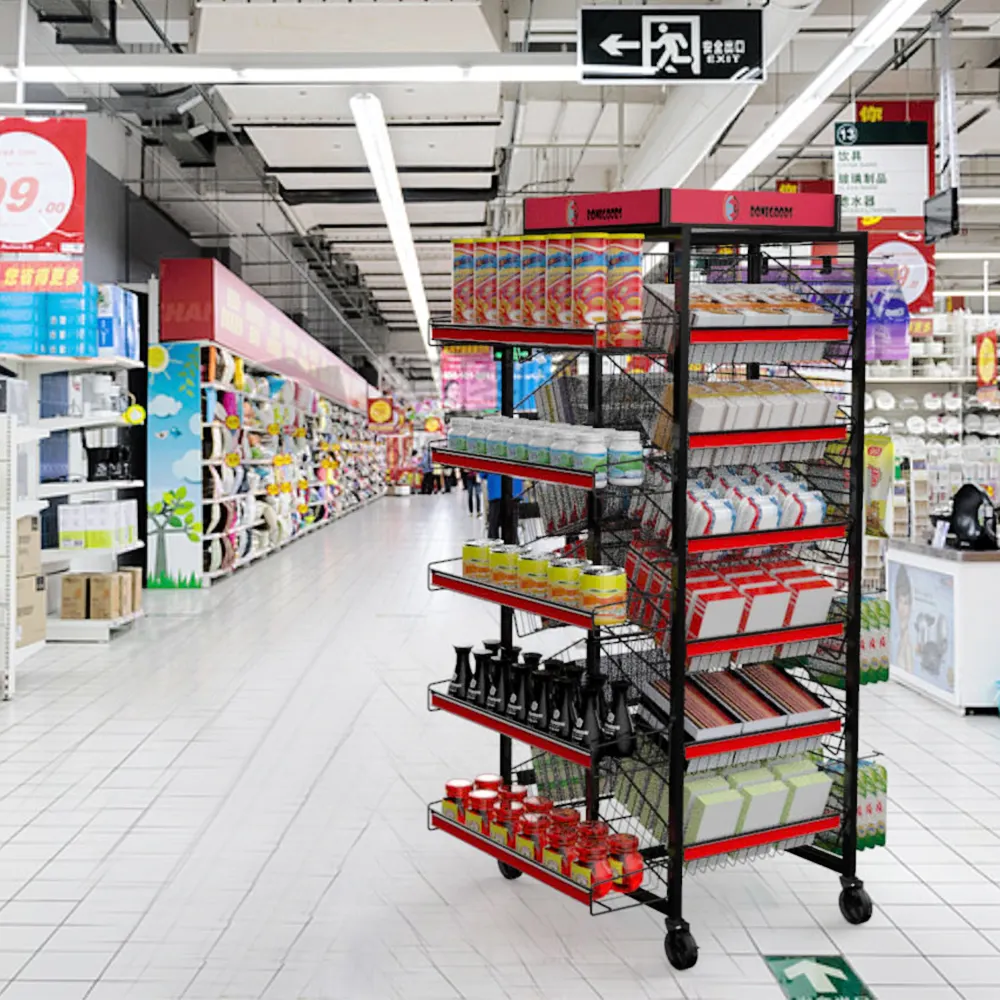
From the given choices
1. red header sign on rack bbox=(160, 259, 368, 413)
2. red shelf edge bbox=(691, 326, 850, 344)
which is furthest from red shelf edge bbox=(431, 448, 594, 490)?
red header sign on rack bbox=(160, 259, 368, 413)

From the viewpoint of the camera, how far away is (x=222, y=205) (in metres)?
15.5

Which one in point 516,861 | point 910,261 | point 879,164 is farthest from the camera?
point 910,261

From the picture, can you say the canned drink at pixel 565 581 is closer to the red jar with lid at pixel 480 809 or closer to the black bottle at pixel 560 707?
the black bottle at pixel 560 707

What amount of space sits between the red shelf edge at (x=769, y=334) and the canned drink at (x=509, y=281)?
0.60 m

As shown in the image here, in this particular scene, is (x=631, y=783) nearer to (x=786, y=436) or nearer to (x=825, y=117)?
(x=786, y=436)

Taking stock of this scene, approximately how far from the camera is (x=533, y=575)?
362 cm

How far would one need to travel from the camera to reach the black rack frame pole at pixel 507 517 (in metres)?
4.05

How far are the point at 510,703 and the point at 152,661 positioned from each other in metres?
5.07

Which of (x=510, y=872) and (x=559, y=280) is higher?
(x=559, y=280)

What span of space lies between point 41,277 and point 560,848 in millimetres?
5318

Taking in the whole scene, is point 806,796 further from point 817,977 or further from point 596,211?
point 596,211

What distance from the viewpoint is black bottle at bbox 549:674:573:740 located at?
347 centimetres

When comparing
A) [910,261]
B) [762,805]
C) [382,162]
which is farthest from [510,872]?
[910,261]

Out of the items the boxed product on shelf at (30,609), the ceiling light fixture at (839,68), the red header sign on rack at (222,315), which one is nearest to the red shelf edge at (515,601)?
the ceiling light fixture at (839,68)
